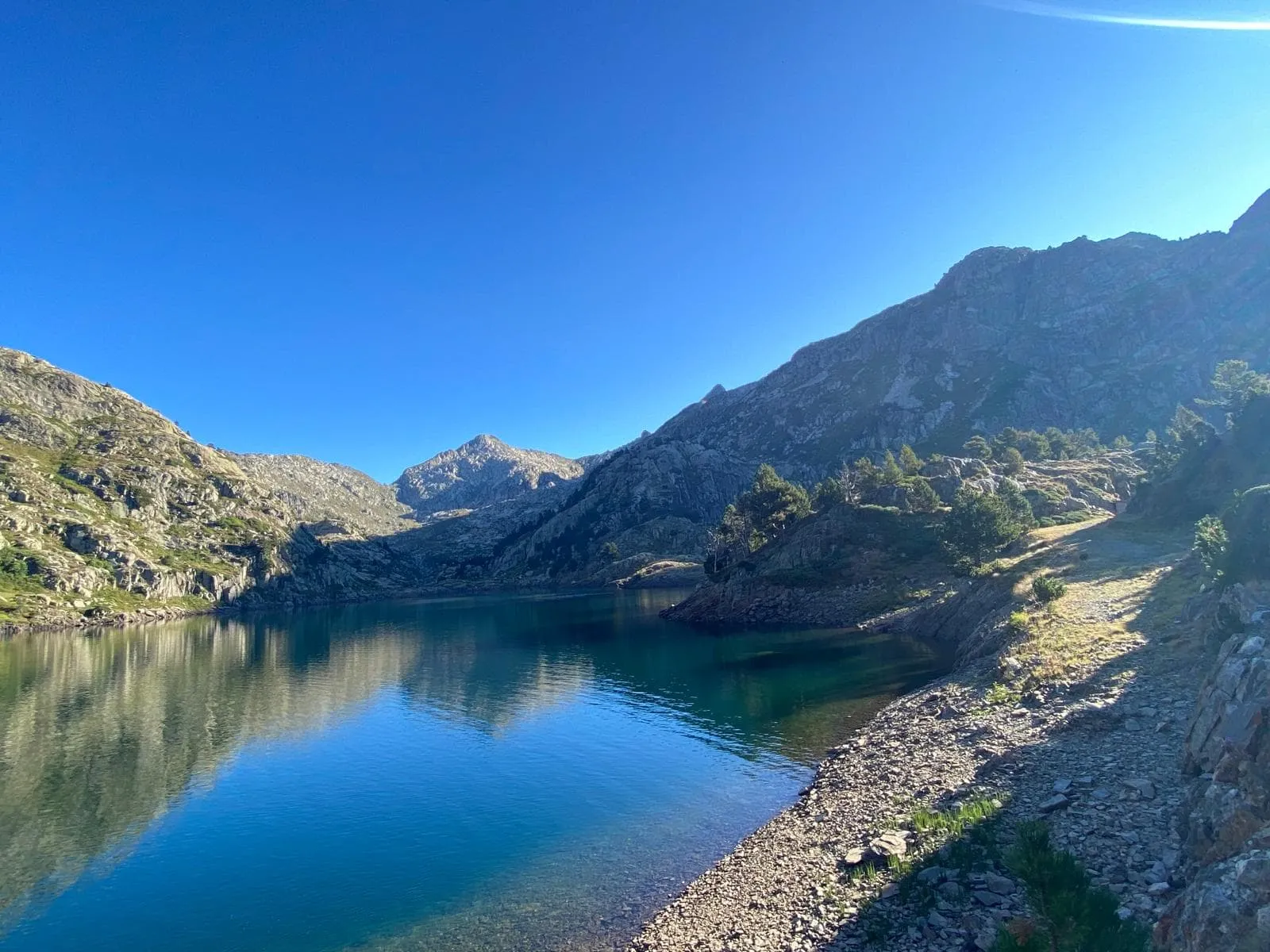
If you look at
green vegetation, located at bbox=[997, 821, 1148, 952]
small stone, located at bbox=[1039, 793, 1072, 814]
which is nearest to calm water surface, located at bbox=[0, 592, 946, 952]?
small stone, located at bbox=[1039, 793, 1072, 814]

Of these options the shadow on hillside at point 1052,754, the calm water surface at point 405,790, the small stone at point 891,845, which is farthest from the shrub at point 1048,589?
the small stone at point 891,845

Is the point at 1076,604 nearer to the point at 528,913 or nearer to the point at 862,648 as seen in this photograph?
the point at 862,648

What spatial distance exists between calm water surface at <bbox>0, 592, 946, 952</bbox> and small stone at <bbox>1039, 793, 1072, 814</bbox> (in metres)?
14.9

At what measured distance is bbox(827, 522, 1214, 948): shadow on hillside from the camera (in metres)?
20.4

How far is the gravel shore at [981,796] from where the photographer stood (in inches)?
790

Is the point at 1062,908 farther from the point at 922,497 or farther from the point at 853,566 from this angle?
the point at 922,497

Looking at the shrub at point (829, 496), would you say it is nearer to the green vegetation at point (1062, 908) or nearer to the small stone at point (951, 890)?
the small stone at point (951, 890)

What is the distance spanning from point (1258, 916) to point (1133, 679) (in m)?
29.8

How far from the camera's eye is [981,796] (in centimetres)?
2725

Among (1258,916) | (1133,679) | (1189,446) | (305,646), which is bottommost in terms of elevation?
(305,646)

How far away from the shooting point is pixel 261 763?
5362 centimetres

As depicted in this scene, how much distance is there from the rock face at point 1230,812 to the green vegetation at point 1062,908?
3.69 ft

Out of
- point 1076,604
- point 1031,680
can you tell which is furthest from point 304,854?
point 1076,604

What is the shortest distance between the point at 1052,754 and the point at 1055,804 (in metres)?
6.32
